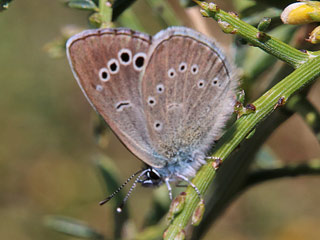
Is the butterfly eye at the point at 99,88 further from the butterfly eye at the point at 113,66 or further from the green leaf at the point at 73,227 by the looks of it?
the green leaf at the point at 73,227

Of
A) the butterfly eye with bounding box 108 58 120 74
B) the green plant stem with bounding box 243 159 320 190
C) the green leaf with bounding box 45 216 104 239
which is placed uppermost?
the butterfly eye with bounding box 108 58 120 74

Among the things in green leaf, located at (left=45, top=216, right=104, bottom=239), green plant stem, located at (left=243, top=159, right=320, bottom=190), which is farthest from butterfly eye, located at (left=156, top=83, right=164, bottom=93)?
green leaf, located at (left=45, top=216, right=104, bottom=239)

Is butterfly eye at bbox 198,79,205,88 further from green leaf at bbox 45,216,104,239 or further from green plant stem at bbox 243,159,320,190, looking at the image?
green leaf at bbox 45,216,104,239

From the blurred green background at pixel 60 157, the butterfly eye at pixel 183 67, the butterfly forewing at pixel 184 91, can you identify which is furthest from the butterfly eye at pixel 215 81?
the blurred green background at pixel 60 157

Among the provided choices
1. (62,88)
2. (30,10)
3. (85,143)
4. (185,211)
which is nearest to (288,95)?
(185,211)

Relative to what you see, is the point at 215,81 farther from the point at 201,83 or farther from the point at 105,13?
the point at 105,13

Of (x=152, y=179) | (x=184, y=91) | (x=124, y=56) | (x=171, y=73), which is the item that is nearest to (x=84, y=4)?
(x=124, y=56)
